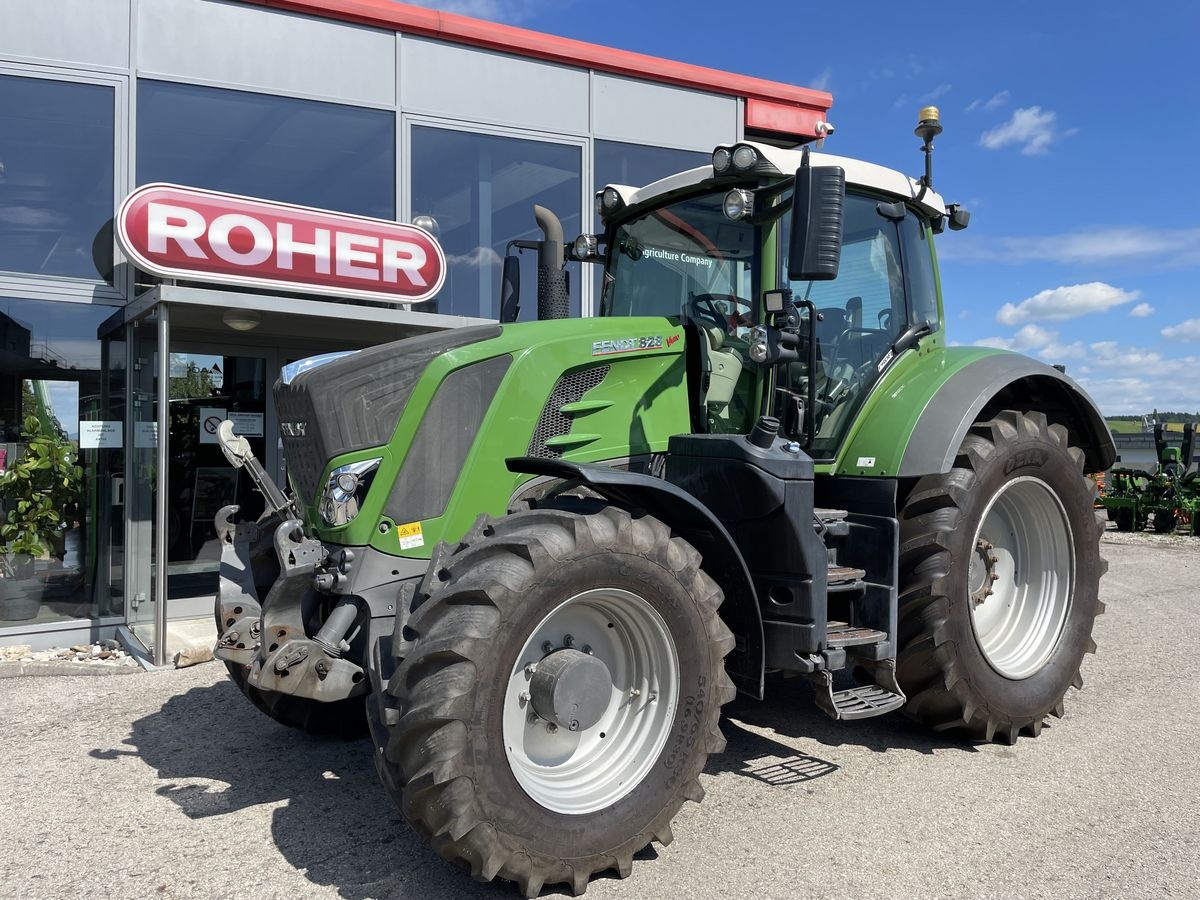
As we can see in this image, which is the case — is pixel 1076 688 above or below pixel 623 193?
below

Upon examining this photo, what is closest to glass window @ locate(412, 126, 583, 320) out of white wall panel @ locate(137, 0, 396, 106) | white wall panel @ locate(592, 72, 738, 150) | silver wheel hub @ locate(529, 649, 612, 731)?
white wall panel @ locate(592, 72, 738, 150)

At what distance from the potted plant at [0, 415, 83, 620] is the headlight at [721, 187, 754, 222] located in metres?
5.93

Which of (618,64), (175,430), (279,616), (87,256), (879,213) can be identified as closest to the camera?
(279,616)

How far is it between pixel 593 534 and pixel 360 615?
985mm

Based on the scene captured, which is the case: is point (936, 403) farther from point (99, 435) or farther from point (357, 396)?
point (99, 435)

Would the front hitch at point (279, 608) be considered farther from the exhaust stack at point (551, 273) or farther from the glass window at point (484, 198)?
the glass window at point (484, 198)

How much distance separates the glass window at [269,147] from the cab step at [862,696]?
6270 mm

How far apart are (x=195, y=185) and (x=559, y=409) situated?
533 centimetres

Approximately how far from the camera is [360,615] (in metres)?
3.44

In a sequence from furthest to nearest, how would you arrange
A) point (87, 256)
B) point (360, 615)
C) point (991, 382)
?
1. point (87, 256)
2. point (991, 382)
3. point (360, 615)

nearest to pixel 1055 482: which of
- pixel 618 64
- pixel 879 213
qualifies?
pixel 879 213

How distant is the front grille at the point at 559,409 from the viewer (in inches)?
151

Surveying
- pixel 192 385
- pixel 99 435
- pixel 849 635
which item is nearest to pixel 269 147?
pixel 192 385

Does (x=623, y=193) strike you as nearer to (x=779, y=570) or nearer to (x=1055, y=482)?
(x=779, y=570)
